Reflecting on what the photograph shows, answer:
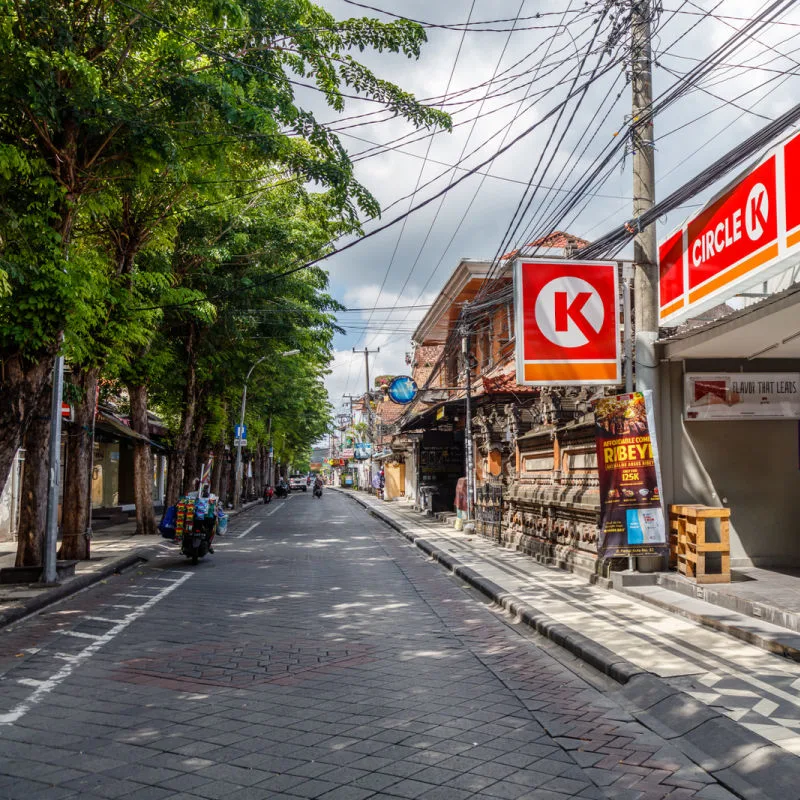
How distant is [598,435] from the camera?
1111 cm

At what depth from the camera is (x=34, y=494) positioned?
12.2 meters

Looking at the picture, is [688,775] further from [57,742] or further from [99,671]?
[99,671]

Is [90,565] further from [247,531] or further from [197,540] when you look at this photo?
[247,531]

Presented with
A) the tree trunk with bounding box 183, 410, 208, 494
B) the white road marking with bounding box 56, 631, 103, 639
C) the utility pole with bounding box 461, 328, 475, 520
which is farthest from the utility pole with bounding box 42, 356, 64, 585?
the tree trunk with bounding box 183, 410, 208, 494

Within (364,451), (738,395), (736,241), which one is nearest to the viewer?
(736,241)

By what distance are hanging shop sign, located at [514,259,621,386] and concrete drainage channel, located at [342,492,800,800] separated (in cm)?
424

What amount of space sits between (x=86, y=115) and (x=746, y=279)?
8149 millimetres

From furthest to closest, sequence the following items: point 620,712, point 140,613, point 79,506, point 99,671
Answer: point 79,506
point 140,613
point 99,671
point 620,712

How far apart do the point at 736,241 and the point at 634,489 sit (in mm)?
3659

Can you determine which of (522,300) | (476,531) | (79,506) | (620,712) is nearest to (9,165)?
(522,300)

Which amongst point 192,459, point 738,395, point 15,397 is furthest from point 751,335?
point 192,459

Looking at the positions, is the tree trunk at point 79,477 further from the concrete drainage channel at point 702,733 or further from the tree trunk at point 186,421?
the concrete drainage channel at point 702,733

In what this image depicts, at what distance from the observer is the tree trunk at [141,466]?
21.5m

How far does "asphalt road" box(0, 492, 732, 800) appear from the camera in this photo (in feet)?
14.1
